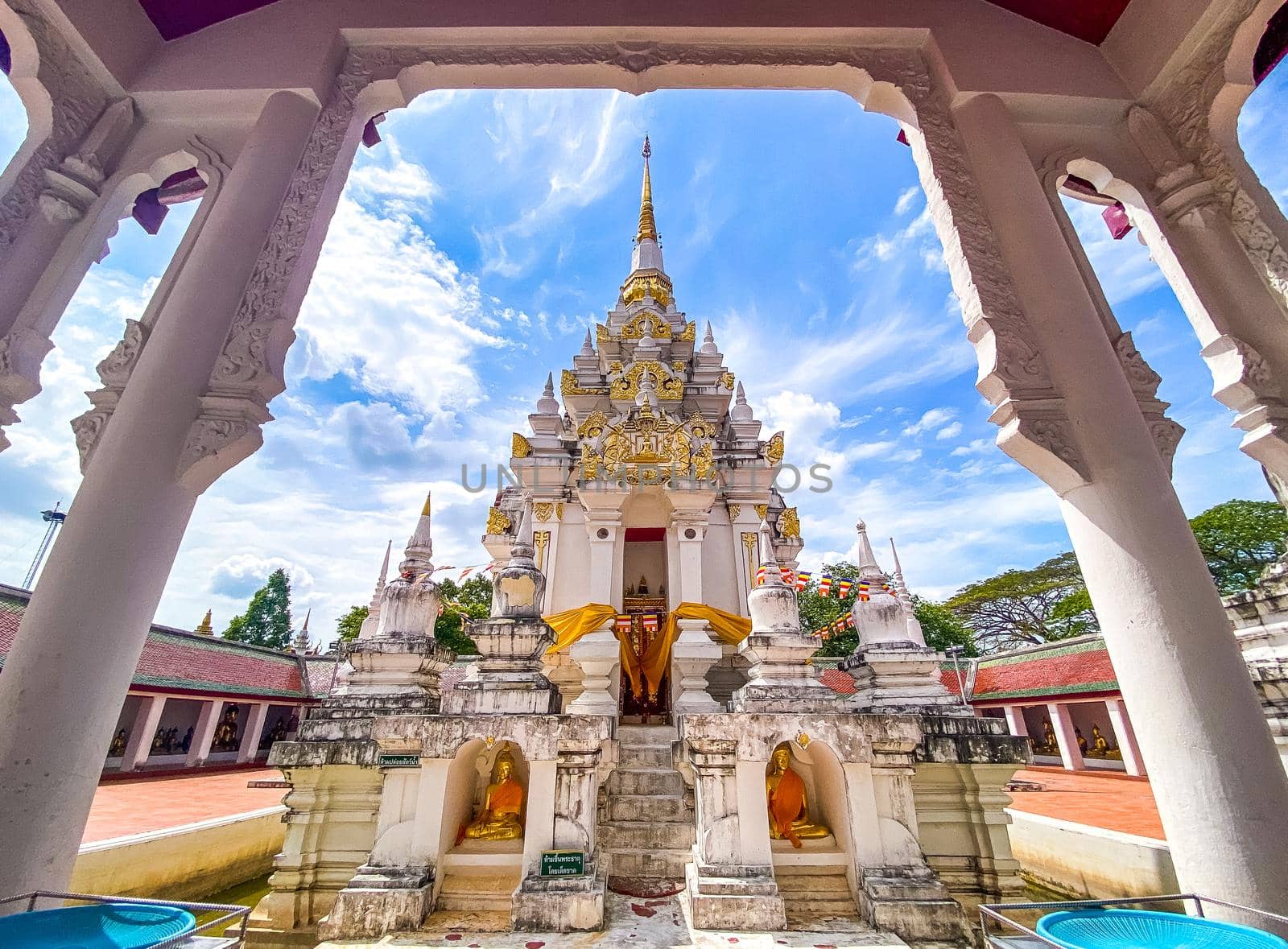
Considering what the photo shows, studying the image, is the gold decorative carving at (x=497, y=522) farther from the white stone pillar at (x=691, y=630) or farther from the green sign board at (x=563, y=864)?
the green sign board at (x=563, y=864)

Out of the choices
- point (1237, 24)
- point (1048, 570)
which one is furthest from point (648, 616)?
point (1048, 570)

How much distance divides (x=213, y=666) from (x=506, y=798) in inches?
693

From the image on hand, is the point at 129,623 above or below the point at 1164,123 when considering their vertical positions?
below

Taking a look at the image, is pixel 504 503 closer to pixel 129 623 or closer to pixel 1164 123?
pixel 129 623

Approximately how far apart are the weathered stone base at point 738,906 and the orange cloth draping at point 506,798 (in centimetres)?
153

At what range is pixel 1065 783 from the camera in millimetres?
13641

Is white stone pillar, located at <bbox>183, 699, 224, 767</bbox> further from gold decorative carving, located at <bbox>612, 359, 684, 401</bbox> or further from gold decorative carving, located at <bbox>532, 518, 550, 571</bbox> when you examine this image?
gold decorative carving, located at <bbox>612, 359, 684, 401</bbox>

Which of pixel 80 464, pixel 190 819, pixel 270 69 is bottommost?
pixel 190 819

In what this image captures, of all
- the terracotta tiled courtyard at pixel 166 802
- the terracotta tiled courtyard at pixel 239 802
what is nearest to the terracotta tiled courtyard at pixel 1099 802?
the terracotta tiled courtyard at pixel 239 802

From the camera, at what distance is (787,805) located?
4484mm

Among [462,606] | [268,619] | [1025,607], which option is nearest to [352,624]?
[462,606]

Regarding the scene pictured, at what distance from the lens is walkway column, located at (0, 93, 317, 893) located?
2354mm

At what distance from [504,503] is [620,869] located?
786cm

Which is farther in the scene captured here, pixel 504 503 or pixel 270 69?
pixel 504 503
